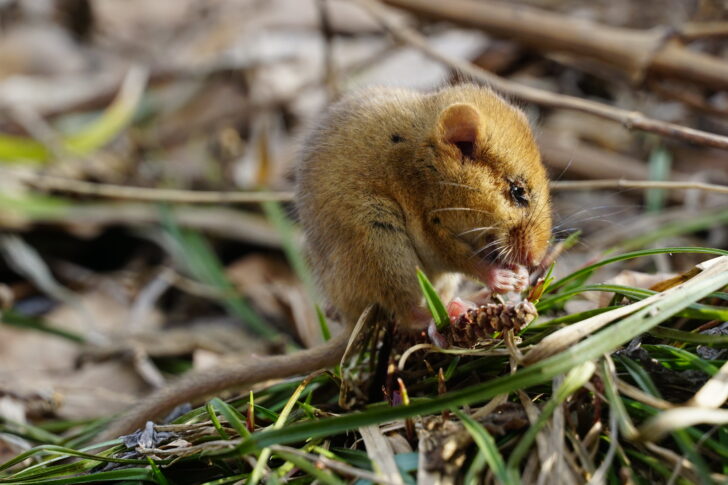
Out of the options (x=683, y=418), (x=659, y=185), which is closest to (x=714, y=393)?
(x=683, y=418)

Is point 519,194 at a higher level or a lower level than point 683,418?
higher

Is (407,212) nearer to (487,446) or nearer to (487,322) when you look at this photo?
(487,322)

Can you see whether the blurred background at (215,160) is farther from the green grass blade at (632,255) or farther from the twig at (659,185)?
the green grass blade at (632,255)

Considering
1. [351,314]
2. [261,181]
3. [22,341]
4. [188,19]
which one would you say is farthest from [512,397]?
[188,19]

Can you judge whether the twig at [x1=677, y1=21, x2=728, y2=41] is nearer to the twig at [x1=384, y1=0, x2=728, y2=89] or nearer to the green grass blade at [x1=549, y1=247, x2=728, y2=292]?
the twig at [x1=384, y1=0, x2=728, y2=89]

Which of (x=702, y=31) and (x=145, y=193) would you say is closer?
(x=702, y=31)

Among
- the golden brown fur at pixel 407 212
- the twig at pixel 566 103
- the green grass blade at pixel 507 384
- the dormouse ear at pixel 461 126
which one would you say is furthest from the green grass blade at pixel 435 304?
the twig at pixel 566 103
